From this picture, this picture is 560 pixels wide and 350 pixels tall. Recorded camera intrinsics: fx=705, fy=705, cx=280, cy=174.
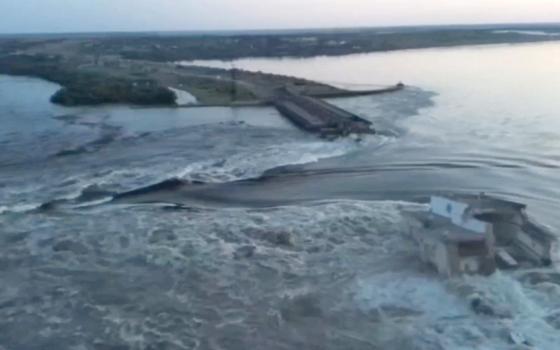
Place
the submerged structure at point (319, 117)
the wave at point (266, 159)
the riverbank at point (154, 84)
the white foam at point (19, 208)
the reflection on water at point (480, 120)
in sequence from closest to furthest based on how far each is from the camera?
the white foam at point (19, 208), the reflection on water at point (480, 120), the wave at point (266, 159), the submerged structure at point (319, 117), the riverbank at point (154, 84)

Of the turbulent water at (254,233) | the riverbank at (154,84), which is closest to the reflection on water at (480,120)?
the turbulent water at (254,233)

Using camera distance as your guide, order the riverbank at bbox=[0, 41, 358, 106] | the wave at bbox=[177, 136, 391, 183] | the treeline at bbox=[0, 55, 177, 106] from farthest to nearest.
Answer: the riverbank at bbox=[0, 41, 358, 106]
the treeline at bbox=[0, 55, 177, 106]
the wave at bbox=[177, 136, 391, 183]

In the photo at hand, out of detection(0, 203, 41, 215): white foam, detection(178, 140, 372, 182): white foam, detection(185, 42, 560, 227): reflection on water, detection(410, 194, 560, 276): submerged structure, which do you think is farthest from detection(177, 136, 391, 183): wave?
detection(410, 194, 560, 276): submerged structure

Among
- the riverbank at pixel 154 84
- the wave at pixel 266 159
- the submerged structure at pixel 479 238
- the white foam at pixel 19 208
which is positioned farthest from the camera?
the riverbank at pixel 154 84

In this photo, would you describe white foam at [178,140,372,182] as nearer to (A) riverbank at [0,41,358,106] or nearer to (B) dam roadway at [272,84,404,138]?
(B) dam roadway at [272,84,404,138]

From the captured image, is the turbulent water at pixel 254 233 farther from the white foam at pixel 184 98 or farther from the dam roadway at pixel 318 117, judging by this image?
the white foam at pixel 184 98

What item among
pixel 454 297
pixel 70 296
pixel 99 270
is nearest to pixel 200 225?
pixel 99 270

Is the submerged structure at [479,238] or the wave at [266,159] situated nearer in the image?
the submerged structure at [479,238]

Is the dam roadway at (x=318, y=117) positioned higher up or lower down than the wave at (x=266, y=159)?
higher up
